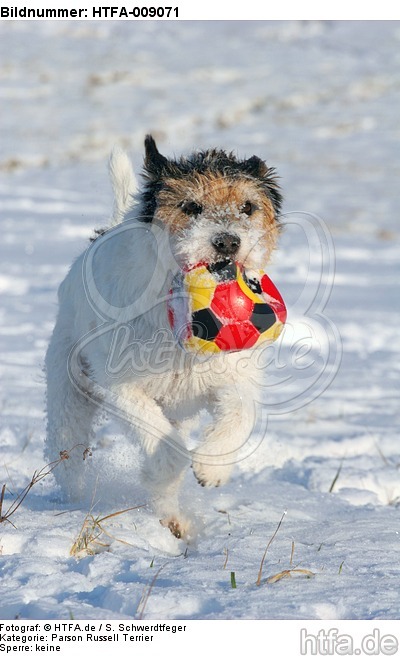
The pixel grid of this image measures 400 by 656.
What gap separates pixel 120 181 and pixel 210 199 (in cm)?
77

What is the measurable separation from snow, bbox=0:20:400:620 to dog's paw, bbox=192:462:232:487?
238 mm

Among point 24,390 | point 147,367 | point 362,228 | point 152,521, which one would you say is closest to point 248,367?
point 147,367

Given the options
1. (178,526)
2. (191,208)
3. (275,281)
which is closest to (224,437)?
(178,526)

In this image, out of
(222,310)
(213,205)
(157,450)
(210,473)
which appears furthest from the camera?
(157,450)

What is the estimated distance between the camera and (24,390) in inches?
235

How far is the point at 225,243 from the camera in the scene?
3477mm

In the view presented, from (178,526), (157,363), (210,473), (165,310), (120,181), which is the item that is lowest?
(178,526)

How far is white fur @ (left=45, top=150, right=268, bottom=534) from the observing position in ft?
12.0

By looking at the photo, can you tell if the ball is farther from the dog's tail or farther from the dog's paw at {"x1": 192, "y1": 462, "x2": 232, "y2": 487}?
the dog's tail

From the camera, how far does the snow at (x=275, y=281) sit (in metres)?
3.00

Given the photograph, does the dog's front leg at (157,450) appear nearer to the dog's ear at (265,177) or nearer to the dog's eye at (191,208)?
the dog's eye at (191,208)

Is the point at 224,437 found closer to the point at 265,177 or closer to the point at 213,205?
the point at 213,205

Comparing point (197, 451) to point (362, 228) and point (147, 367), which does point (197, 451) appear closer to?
point (147, 367)

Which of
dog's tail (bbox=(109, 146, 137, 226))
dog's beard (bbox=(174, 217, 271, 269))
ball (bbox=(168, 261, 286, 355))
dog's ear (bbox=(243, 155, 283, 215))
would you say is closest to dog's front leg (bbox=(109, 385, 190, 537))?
ball (bbox=(168, 261, 286, 355))
